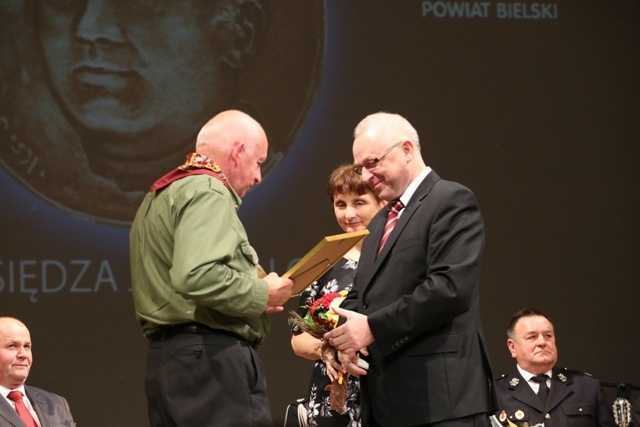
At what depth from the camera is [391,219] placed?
3.42 metres

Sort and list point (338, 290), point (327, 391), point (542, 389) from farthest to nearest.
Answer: point (542, 389), point (338, 290), point (327, 391)

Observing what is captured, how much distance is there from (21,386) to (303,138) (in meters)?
2.17

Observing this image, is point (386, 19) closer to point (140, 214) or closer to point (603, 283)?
point (603, 283)

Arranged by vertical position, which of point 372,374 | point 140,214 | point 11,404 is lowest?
point 11,404

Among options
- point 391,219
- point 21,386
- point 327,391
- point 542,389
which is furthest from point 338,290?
point 21,386

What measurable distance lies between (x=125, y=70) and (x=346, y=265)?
2.33 meters

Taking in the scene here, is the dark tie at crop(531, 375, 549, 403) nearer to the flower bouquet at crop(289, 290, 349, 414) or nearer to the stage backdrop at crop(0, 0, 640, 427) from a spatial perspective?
the stage backdrop at crop(0, 0, 640, 427)

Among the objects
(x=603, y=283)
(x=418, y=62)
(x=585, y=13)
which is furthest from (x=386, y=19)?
(x=603, y=283)

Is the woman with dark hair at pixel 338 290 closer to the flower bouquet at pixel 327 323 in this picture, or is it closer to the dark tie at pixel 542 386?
the flower bouquet at pixel 327 323

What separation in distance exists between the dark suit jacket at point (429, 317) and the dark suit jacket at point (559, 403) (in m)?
2.17

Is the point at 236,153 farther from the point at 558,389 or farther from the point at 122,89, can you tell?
the point at 558,389

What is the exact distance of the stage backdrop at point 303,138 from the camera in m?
5.59

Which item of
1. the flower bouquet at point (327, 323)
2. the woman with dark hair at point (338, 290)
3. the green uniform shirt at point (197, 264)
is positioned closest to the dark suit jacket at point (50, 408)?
the woman with dark hair at point (338, 290)

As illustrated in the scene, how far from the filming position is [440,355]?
3.07 metres
